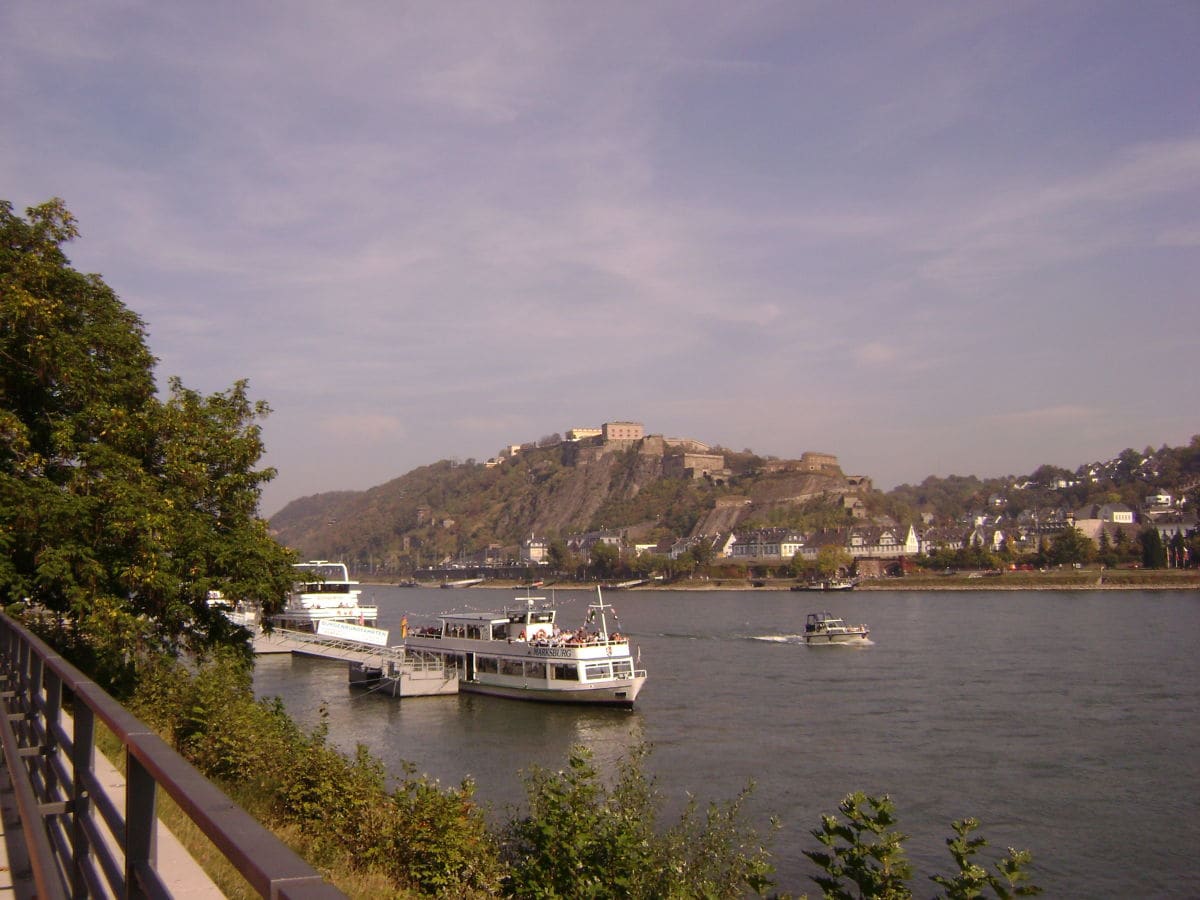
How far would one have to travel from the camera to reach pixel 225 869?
6625 millimetres

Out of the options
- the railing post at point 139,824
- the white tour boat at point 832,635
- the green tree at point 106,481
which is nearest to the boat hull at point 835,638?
the white tour boat at point 832,635

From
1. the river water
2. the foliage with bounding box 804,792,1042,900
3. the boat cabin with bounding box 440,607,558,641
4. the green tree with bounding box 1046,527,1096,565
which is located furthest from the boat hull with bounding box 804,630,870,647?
the green tree with bounding box 1046,527,1096,565

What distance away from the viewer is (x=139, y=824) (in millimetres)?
2328

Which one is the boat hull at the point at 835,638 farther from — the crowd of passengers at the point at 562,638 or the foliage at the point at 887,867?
the foliage at the point at 887,867

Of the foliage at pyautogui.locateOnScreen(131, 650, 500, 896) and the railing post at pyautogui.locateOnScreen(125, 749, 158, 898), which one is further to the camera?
the foliage at pyautogui.locateOnScreen(131, 650, 500, 896)

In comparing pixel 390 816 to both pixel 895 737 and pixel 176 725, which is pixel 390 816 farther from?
pixel 895 737

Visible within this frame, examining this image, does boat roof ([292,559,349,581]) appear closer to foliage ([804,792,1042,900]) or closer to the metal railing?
foliage ([804,792,1042,900])

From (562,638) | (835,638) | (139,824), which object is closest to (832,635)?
(835,638)

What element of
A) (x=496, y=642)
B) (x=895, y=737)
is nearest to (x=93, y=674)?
(x=895, y=737)

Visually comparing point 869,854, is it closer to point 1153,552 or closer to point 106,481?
point 106,481

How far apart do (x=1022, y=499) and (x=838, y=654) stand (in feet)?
531

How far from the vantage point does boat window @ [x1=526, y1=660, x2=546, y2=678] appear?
119 ft

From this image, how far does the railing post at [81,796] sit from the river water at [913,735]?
10.5m

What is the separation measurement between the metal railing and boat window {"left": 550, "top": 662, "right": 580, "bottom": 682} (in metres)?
31.4
